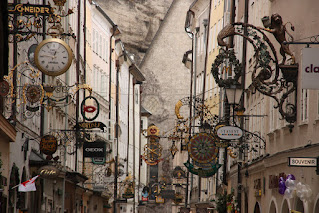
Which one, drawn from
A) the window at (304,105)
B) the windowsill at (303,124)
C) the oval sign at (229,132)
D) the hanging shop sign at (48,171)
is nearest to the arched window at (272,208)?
the oval sign at (229,132)

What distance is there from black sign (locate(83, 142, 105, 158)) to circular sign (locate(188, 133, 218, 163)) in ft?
26.1

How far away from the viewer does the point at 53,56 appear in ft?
57.5

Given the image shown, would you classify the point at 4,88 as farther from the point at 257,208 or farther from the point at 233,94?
the point at 257,208

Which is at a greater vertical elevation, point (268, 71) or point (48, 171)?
point (268, 71)

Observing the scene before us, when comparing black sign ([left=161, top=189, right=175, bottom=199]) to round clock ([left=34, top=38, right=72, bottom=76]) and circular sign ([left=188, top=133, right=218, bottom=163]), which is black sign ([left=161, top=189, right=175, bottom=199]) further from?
round clock ([left=34, top=38, right=72, bottom=76])

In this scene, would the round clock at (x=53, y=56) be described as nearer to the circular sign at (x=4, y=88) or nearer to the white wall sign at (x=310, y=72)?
the circular sign at (x=4, y=88)

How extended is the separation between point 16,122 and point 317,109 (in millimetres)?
10024

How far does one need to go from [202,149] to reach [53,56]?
29.8ft

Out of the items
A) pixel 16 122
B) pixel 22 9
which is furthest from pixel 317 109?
pixel 16 122

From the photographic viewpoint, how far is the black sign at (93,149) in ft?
108

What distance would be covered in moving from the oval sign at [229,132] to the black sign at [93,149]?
36.3 ft

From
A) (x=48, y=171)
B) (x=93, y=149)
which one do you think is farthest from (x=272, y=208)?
(x=93, y=149)

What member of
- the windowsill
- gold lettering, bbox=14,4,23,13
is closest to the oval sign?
the windowsill

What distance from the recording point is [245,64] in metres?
31.4
